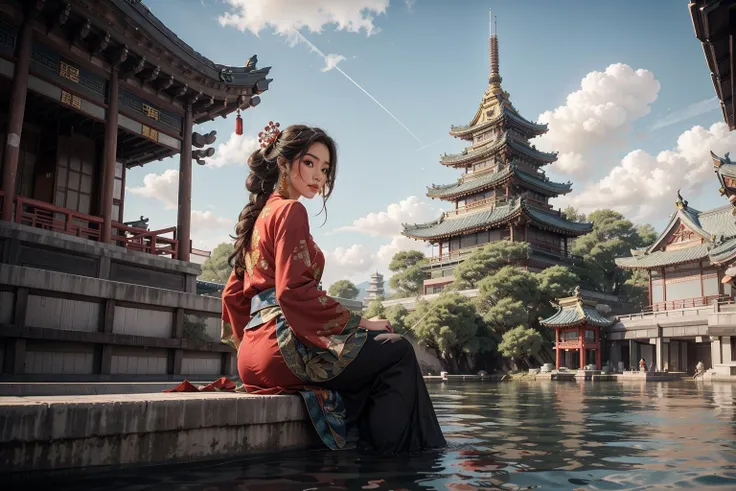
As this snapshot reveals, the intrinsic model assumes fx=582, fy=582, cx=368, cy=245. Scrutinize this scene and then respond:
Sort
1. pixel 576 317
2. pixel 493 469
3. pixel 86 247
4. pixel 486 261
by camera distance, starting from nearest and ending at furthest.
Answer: pixel 493 469
pixel 86 247
pixel 576 317
pixel 486 261

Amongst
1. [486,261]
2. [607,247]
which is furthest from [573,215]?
[486,261]

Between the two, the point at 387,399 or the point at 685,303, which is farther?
the point at 685,303

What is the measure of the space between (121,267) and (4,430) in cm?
730

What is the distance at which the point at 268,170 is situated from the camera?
359 centimetres

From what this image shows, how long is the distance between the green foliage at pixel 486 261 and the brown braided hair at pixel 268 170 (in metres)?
30.5

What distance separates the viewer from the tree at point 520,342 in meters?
27.8

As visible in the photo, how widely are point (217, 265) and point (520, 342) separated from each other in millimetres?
45232

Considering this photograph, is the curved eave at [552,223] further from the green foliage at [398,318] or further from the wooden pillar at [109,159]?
the wooden pillar at [109,159]

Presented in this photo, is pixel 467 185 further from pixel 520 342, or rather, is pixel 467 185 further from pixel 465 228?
pixel 520 342

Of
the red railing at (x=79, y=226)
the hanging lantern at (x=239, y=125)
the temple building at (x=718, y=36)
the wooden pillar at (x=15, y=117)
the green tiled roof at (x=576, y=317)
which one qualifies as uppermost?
the hanging lantern at (x=239, y=125)

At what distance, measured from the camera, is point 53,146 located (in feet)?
34.8

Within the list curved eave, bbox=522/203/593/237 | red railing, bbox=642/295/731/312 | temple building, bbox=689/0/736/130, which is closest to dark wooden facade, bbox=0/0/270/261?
temple building, bbox=689/0/736/130

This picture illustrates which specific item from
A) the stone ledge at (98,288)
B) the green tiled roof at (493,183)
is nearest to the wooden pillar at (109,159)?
the stone ledge at (98,288)

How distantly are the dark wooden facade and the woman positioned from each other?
5.94m
